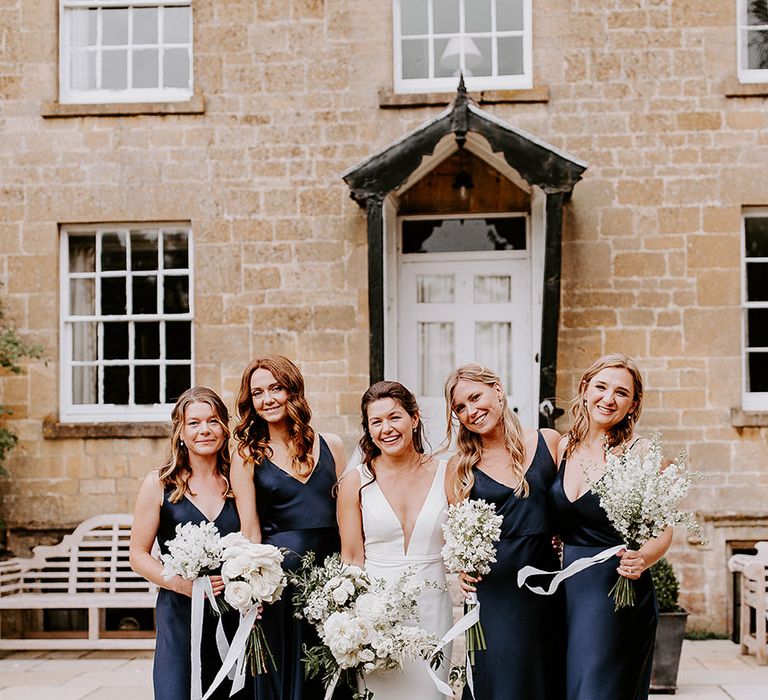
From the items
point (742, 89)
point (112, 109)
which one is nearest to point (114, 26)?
point (112, 109)

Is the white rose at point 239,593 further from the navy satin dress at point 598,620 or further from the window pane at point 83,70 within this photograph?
the window pane at point 83,70

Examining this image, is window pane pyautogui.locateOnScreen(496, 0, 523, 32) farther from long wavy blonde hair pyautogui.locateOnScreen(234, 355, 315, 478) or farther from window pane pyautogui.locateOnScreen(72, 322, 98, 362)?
long wavy blonde hair pyautogui.locateOnScreen(234, 355, 315, 478)

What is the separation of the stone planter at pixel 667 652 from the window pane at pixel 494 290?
3.33 metres

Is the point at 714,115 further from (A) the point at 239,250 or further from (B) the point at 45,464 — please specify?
(B) the point at 45,464

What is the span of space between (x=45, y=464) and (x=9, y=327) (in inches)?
49.9

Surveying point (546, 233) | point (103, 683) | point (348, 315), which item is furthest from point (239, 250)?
point (103, 683)

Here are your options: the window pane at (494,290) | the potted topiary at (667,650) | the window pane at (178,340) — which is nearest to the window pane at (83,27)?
the window pane at (178,340)

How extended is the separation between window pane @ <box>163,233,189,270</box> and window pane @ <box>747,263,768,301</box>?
5055mm

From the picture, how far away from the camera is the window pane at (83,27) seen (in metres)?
9.27

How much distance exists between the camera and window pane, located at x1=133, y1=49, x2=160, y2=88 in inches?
364

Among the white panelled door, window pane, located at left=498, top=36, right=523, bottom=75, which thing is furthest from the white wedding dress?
window pane, located at left=498, top=36, right=523, bottom=75

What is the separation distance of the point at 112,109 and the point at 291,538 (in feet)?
19.3

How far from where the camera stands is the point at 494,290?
9.11 metres

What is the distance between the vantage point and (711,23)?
28.5 ft
